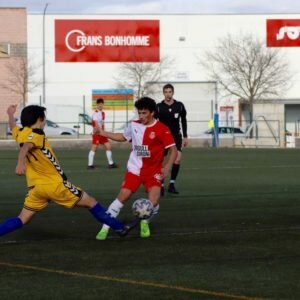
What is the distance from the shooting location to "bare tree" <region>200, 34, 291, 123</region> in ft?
203

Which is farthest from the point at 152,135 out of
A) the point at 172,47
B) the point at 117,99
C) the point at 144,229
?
the point at 172,47

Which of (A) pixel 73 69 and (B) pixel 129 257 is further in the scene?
(A) pixel 73 69

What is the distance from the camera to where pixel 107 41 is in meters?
64.1

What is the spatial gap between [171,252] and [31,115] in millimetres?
2083

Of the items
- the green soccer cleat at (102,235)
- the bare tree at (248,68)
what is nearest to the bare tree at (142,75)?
the bare tree at (248,68)

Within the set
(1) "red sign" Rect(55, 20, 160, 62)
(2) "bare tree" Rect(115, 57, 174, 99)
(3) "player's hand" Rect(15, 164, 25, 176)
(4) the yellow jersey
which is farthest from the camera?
(1) "red sign" Rect(55, 20, 160, 62)

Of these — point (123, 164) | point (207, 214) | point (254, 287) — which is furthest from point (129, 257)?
point (123, 164)

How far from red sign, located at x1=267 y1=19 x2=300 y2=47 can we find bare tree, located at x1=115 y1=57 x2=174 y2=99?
800 centimetres

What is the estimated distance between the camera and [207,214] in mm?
11953

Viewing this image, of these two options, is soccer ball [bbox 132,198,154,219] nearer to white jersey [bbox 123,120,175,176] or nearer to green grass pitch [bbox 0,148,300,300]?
green grass pitch [bbox 0,148,300,300]

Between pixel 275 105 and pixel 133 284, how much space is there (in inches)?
2060

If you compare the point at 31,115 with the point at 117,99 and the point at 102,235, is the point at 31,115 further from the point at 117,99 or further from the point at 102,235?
the point at 117,99

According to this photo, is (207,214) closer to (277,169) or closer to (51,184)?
(51,184)

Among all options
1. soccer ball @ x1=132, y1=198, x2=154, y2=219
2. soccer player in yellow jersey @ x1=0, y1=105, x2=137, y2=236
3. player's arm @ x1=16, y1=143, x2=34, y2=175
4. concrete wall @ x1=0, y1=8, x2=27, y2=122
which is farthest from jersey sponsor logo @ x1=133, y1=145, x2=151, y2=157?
concrete wall @ x1=0, y1=8, x2=27, y2=122
